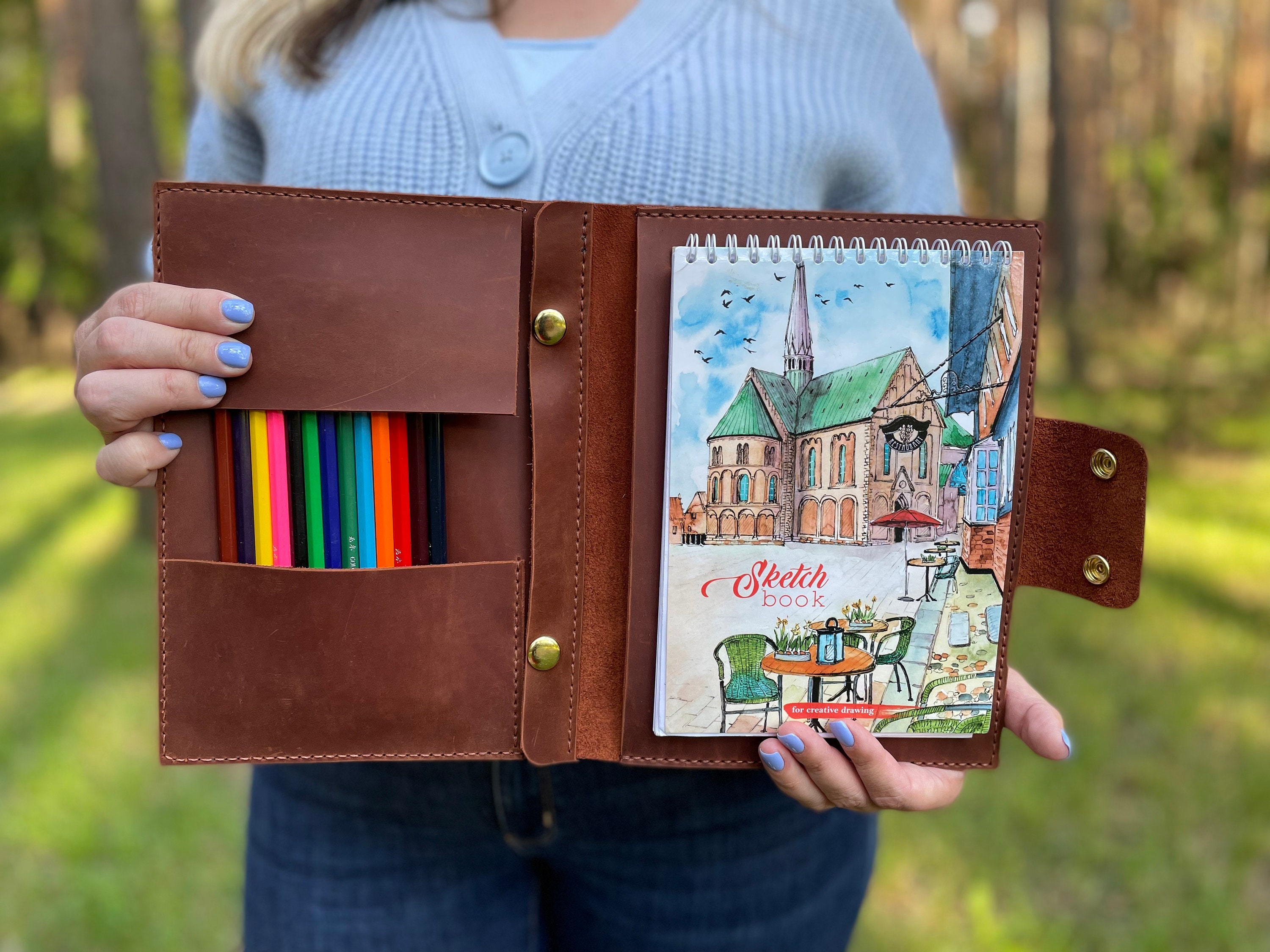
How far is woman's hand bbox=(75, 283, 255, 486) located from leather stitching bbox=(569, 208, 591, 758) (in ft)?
1.08

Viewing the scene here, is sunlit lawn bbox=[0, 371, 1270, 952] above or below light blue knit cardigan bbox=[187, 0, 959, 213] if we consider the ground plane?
below

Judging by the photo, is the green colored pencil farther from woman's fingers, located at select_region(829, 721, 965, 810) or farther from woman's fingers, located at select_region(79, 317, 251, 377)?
woman's fingers, located at select_region(829, 721, 965, 810)

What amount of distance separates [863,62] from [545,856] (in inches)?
43.8

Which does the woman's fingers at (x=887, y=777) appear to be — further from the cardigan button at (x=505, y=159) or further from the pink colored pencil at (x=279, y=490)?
the cardigan button at (x=505, y=159)

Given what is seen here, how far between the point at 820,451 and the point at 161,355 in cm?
66

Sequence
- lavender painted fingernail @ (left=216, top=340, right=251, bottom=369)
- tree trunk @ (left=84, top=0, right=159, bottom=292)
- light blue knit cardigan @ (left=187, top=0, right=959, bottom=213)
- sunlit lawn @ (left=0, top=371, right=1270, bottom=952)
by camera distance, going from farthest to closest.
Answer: tree trunk @ (left=84, top=0, right=159, bottom=292), sunlit lawn @ (left=0, top=371, right=1270, bottom=952), light blue knit cardigan @ (left=187, top=0, right=959, bottom=213), lavender painted fingernail @ (left=216, top=340, right=251, bottom=369)

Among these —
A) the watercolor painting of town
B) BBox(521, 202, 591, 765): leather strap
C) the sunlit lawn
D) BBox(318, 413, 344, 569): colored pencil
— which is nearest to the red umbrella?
the watercolor painting of town

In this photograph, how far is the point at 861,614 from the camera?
1027 millimetres

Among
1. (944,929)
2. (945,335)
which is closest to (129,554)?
(944,929)

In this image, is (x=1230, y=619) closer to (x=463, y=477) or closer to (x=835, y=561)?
(x=835, y=561)

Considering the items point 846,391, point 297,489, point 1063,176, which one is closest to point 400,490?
point 297,489

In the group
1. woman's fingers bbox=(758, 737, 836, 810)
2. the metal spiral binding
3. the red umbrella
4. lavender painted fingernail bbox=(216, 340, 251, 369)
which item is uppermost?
the metal spiral binding

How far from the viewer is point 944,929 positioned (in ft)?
8.33

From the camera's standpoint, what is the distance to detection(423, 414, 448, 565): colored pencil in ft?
3.31
